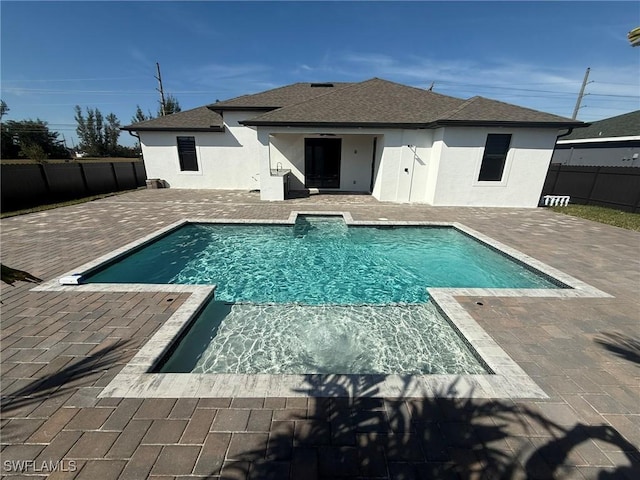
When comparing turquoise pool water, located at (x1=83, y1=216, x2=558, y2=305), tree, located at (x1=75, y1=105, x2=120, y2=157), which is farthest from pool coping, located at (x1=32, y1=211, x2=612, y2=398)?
tree, located at (x1=75, y1=105, x2=120, y2=157)

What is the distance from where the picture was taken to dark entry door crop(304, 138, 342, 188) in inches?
600

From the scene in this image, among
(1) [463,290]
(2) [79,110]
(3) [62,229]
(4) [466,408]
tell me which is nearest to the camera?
(4) [466,408]

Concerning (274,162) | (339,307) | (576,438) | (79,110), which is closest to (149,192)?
(274,162)

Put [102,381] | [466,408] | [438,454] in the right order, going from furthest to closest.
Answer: [102,381] < [466,408] < [438,454]

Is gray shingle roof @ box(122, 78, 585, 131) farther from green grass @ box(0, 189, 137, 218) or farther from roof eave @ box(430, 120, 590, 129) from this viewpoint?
green grass @ box(0, 189, 137, 218)

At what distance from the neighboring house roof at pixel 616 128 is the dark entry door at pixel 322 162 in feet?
54.9

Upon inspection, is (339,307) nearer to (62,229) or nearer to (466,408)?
(466,408)

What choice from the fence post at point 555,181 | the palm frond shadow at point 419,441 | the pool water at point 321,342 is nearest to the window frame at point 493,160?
the fence post at point 555,181

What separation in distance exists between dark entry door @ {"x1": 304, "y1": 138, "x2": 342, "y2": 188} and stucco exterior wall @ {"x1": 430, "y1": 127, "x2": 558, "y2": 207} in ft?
19.5

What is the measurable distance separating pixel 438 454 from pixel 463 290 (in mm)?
3357

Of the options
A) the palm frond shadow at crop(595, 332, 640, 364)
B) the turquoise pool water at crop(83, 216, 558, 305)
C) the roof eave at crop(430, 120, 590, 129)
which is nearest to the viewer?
the palm frond shadow at crop(595, 332, 640, 364)

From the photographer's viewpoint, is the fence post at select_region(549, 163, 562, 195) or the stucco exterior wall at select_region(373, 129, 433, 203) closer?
the stucco exterior wall at select_region(373, 129, 433, 203)

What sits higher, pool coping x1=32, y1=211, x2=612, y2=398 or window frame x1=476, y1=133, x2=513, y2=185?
window frame x1=476, y1=133, x2=513, y2=185

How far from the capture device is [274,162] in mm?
15773
